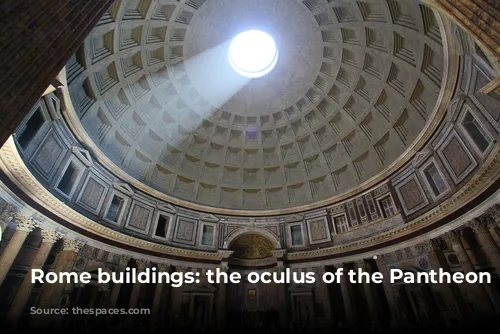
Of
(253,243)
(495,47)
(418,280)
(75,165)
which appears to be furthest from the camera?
(253,243)

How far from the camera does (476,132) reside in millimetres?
11367

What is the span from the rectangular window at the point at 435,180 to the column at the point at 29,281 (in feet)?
67.0

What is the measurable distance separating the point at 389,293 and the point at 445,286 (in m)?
3.12

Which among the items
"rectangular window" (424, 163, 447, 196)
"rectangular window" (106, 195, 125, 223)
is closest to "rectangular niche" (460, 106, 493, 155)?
"rectangular window" (424, 163, 447, 196)

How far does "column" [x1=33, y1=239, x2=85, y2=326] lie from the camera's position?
10.9 m

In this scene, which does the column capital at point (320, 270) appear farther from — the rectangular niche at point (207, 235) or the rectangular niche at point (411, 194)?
the rectangular niche at point (207, 235)

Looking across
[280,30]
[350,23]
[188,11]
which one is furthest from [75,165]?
[350,23]

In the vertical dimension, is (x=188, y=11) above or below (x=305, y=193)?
above

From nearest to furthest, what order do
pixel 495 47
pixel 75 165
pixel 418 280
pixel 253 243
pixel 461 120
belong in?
pixel 495 47 < pixel 461 120 < pixel 418 280 < pixel 75 165 < pixel 253 243

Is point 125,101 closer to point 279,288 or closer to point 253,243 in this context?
point 253,243

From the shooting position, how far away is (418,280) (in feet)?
42.7

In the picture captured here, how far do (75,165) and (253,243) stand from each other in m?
14.5

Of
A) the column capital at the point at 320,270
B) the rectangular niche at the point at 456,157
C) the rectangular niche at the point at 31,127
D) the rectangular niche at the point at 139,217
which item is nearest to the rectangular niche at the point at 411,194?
A: the rectangular niche at the point at 456,157

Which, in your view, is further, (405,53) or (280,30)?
(280,30)
